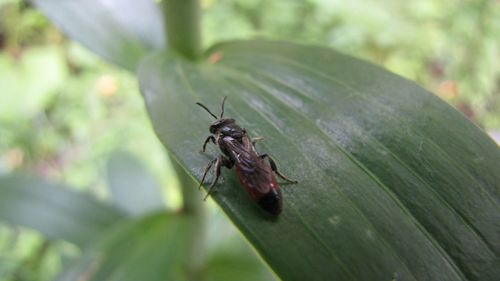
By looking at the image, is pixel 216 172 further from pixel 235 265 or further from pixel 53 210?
pixel 53 210

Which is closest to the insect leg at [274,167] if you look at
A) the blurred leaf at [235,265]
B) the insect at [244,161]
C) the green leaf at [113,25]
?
the insect at [244,161]

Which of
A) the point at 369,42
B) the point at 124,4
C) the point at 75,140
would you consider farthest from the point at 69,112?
the point at 369,42

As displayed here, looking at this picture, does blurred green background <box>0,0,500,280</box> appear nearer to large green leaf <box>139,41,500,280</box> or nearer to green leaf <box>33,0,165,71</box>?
green leaf <box>33,0,165,71</box>

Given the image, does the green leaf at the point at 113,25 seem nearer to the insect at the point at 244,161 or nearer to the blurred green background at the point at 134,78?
the insect at the point at 244,161

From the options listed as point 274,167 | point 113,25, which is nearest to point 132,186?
point 113,25

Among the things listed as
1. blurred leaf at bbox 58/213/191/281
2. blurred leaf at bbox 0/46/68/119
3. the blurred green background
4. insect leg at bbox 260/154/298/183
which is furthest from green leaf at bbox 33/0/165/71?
blurred leaf at bbox 0/46/68/119

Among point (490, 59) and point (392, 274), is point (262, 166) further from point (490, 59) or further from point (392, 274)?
point (490, 59)
